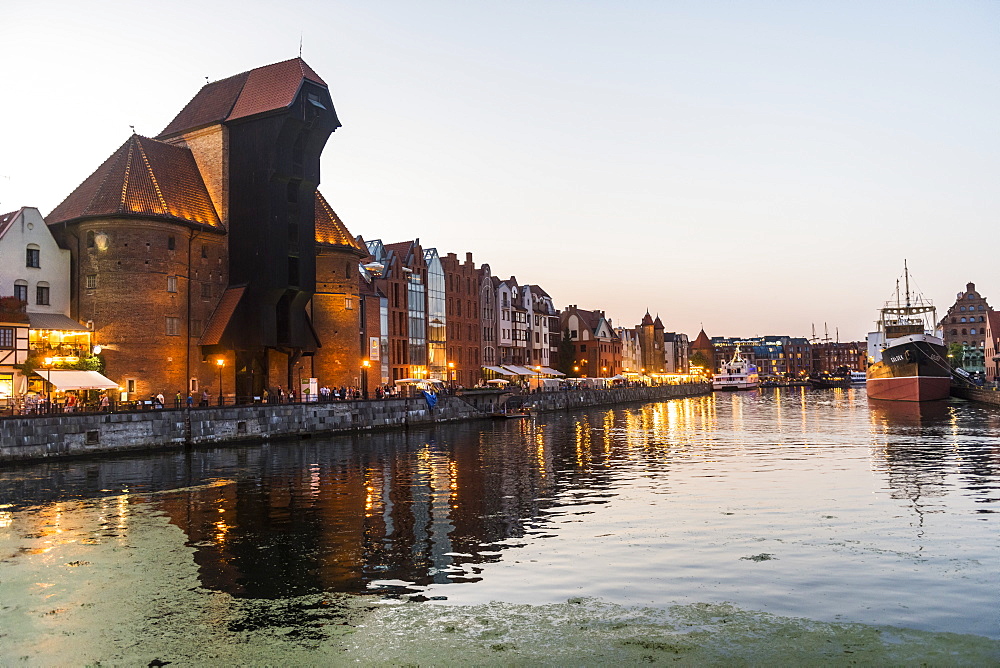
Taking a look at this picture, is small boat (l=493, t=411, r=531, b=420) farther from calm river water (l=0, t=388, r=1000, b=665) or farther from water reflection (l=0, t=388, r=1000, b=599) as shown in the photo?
calm river water (l=0, t=388, r=1000, b=665)

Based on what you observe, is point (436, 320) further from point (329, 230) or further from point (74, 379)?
point (74, 379)

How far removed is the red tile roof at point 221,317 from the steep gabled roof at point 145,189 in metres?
5.55

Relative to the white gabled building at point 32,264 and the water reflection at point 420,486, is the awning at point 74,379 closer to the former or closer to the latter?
the water reflection at point 420,486

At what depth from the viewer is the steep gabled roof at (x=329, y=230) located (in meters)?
73.4

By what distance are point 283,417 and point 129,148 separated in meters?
24.2

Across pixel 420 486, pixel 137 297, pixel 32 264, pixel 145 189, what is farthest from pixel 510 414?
pixel 420 486

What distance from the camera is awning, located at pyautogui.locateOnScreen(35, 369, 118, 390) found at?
50000 millimetres

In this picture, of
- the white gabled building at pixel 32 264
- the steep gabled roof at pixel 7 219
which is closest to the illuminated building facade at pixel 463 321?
the white gabled building at pixel 32 264

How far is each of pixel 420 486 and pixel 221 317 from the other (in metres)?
35.0

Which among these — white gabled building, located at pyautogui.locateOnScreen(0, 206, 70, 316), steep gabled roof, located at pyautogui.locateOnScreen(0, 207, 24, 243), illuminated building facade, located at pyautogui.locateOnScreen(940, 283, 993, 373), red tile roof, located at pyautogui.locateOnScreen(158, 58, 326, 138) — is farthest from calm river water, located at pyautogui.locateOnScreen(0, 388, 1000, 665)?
illuminated building facade, located at pyautogui.locateOnScreen(940, 283, 993, 373)

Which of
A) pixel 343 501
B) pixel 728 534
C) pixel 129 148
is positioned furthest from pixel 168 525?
pixel 129 148

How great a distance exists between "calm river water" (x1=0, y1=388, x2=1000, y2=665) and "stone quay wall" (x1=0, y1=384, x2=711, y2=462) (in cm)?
567

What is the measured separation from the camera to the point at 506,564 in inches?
733

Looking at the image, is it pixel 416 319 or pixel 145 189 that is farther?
pixel 416 319
